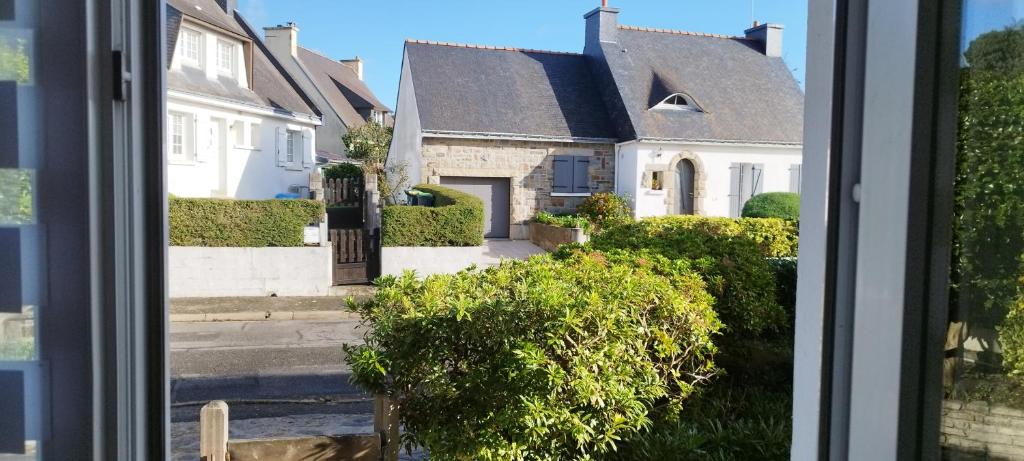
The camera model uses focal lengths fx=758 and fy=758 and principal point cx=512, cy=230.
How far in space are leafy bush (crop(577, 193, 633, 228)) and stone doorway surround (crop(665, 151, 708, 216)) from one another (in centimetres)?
133

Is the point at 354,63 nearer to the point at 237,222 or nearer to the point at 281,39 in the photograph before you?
the point at 281,39

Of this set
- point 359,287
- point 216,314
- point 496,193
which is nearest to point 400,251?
point 359,287

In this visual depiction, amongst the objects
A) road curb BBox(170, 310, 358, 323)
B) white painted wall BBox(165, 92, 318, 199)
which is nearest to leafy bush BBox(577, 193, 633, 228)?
white painted wall BBox(165, 92, 318, 199)

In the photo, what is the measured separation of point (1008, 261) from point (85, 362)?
5.09 feet

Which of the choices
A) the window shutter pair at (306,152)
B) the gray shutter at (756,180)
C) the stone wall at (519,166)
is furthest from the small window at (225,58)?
the gray shutter at (756,180)

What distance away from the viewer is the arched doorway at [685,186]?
70.7ft

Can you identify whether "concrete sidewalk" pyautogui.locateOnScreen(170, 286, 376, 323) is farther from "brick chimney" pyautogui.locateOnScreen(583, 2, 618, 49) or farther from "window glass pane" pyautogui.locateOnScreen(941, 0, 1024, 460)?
"brick chimney" pyautogui.locateOnScreen(583, 2, 618, 49)

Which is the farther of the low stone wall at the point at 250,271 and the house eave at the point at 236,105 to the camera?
the house eave at the point at 236,105

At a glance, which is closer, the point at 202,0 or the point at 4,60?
the point at 4,60

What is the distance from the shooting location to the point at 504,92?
22.4 meters

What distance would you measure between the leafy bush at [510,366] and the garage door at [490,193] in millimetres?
17573

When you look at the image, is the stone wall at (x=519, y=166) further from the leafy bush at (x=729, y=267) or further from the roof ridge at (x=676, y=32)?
the leafy bush at (x=729, y=267)

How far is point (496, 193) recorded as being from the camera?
2125 cm

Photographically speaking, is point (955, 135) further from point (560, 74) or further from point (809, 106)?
point (560, 74)
